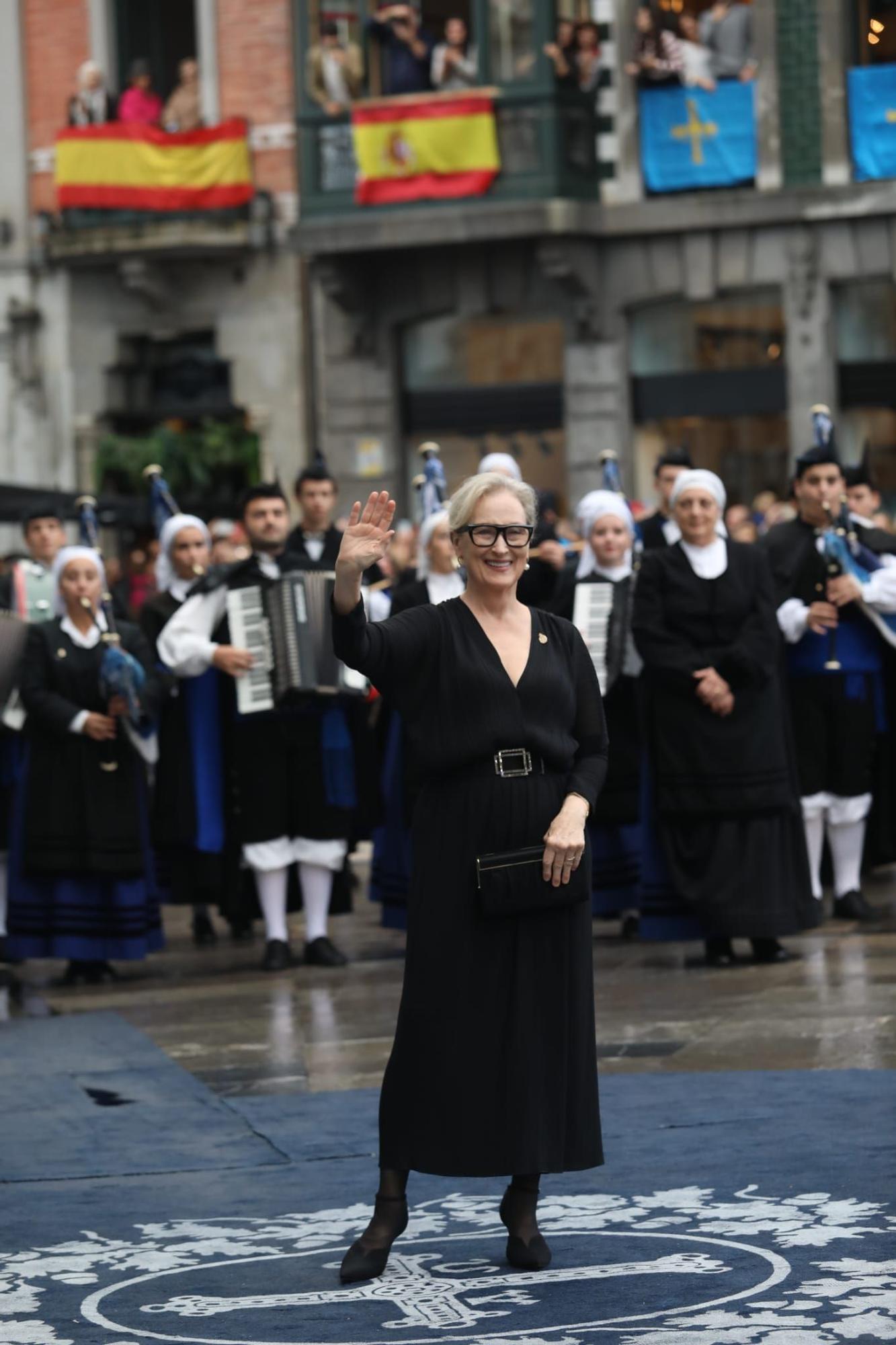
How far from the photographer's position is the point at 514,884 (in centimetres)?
668

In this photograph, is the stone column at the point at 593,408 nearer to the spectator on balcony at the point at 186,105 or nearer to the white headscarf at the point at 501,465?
the spectator on balcony at the point at 186,105

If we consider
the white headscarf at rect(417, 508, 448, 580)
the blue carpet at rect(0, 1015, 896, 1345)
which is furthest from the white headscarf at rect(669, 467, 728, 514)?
the blue carpet at rect(0, 1015, 896, 1345)

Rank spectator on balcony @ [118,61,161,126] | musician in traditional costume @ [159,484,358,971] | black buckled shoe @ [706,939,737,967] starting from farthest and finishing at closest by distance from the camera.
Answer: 1. spectator on balcony @ [118,61,161,126]
2. musician in traditional costume @ [159,484,358,971]
3. black buckled shoe @ [706,939,737,967]

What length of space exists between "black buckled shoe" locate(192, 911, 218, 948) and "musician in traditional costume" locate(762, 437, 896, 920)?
122 inches

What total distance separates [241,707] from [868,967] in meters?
3.00

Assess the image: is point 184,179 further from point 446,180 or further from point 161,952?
point 161,952

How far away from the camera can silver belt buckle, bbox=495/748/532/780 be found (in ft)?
22.2

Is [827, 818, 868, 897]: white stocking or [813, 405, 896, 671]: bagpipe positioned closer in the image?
[813, 405, 896, 671]: bagpipe

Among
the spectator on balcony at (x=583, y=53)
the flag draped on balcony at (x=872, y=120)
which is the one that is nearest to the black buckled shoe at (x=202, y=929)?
the flag draped on balcony at (x=872, y=120)

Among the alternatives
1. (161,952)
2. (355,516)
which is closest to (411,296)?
(161,952)

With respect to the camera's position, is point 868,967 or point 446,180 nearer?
point 868,967

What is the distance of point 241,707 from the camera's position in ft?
40.7

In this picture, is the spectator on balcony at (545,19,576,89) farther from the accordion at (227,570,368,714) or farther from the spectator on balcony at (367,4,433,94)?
the accordion at (227,570,368,714)

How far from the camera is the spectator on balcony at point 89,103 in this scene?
89.9ft
